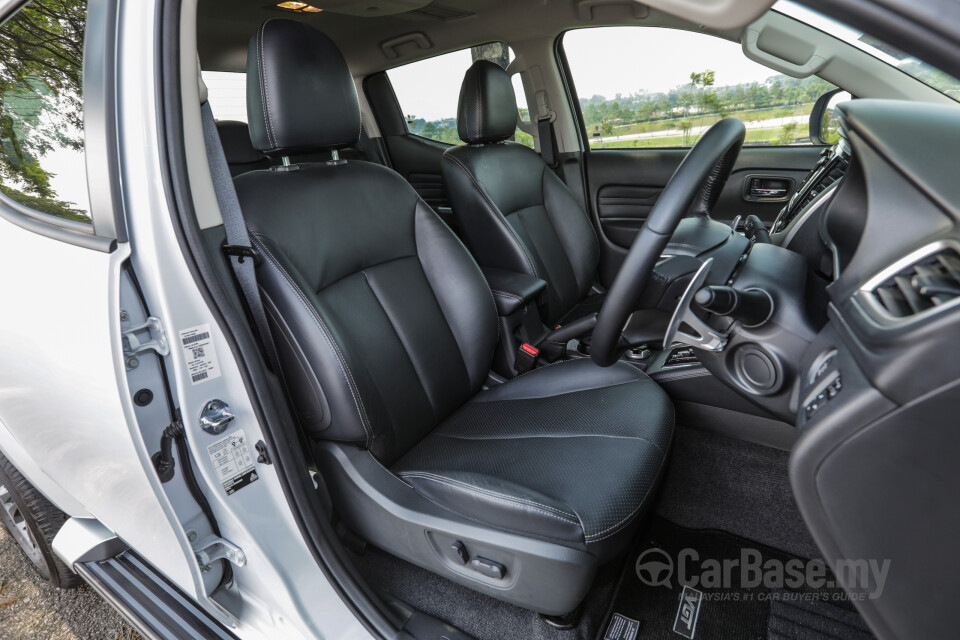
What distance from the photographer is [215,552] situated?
3.33 feet

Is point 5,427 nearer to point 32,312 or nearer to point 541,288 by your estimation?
point 32,312

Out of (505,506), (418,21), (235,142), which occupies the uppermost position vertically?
(418,21)

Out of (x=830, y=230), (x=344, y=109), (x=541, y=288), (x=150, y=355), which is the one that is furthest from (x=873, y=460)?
(x=541, y=288)

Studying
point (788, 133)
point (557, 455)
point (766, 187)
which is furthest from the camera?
point (766, 187)

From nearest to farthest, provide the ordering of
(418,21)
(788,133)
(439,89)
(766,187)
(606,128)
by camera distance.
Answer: (788,133) < (766,187) < (418,21) < (606,128) < (439,89)

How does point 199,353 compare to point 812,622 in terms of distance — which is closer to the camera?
point 199,353

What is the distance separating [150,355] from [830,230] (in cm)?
119

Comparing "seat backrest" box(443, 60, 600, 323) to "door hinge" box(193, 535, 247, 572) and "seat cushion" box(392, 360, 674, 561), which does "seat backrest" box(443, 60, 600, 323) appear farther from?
"door hinge" box(193, 535, 247, 572)

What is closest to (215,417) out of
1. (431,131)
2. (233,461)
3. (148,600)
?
(233,461)

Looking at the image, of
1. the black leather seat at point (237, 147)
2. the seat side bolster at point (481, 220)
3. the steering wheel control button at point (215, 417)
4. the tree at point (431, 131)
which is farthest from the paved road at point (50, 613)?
the tree at point (431, 131)

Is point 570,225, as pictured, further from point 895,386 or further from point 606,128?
point 895,386

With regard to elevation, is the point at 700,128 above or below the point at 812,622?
above

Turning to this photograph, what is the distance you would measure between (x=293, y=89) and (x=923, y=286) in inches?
43.5

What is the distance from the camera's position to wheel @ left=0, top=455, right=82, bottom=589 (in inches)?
56.9
